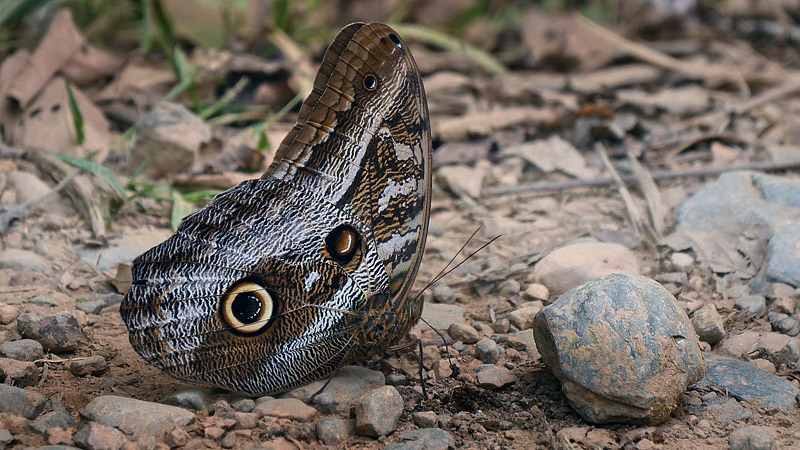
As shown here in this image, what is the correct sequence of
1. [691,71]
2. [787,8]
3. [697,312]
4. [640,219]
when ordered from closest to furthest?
[697,312]
[640,219]
[691,71]
[787,8]

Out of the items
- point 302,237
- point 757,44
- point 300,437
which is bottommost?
point 757,44

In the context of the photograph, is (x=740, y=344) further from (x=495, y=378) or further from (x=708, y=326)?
(x=495, y=378)

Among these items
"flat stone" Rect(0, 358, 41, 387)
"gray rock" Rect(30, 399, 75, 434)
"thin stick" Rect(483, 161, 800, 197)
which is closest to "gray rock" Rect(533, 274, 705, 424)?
"gray rock" Rect(30, 399, 75, 434)

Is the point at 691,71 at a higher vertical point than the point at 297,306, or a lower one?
lower

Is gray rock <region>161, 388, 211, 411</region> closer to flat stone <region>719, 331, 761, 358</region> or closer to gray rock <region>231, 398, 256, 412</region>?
gray rock <region>231, 398, 256, 412</region>

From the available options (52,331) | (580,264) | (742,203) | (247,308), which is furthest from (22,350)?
(742,203)

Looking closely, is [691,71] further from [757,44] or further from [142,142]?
[142,142]

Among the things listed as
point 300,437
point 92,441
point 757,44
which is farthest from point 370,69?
point 757,44
